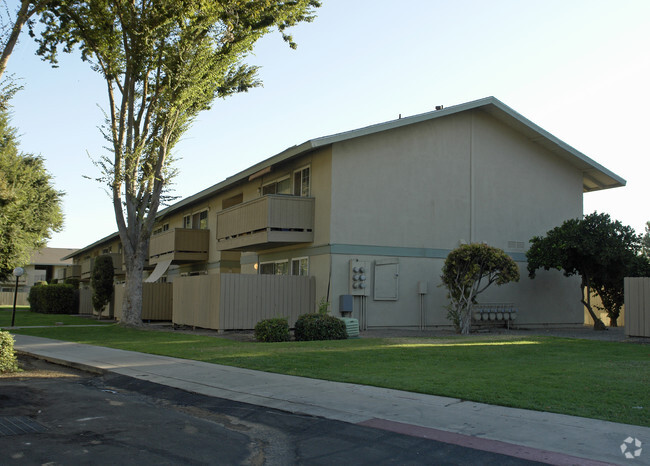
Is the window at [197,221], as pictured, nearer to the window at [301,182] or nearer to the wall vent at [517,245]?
the window at [301,182]

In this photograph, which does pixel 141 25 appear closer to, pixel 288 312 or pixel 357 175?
pixel 357 175

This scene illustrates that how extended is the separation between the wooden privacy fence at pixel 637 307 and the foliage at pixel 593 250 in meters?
3.27

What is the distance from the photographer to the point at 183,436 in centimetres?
697

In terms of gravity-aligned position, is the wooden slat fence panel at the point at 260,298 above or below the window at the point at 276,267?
below

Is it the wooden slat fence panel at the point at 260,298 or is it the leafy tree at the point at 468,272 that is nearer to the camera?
the leafy tree at the point at 468,272

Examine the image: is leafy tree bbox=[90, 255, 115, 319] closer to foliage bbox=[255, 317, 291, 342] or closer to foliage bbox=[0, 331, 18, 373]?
foliage bbox=[255, 317, 291, 342]

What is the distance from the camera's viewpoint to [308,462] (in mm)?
5914

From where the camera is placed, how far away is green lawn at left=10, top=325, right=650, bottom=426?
8242 millimetres

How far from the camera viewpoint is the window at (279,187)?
959 inches

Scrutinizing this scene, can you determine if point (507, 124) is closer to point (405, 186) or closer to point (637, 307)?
point (405, 186)

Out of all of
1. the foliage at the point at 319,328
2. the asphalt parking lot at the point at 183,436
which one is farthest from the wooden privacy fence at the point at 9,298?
the asphalt parking lot at the point at 183,436

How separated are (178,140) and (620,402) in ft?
65.0

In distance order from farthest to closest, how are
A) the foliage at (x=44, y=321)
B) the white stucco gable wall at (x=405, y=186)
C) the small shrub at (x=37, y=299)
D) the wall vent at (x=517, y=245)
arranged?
the small shrub at (x=37, y=299) → the foliage at (x=44, y=321) → the wall vent at (x=517, y=245) → the white stucco gable wall at (x=405, y=186)

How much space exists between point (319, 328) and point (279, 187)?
8979mm
